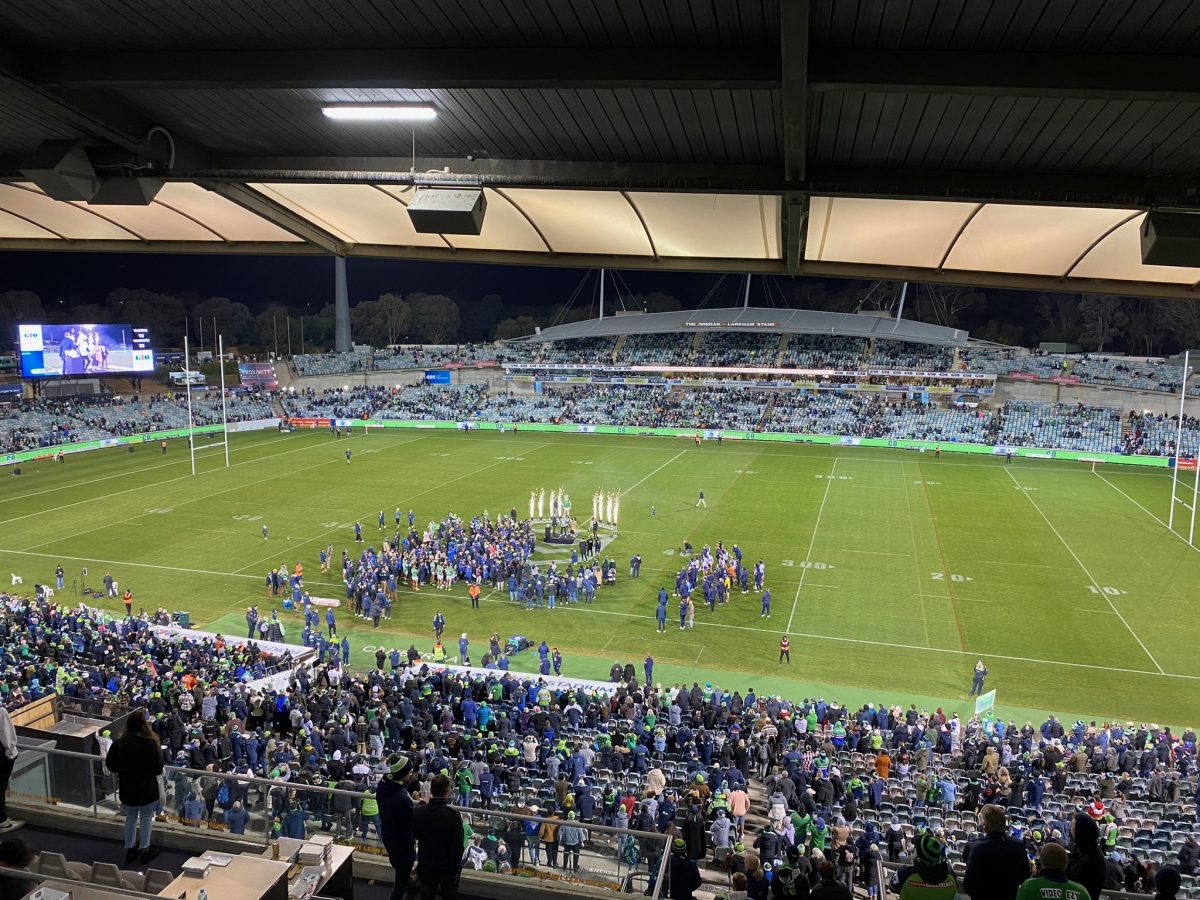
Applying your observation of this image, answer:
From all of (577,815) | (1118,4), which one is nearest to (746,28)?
(1118,4)

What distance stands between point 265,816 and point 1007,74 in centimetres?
787

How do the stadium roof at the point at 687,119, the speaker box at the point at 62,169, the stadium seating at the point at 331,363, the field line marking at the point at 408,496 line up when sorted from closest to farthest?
the stadium roof at the point at 687,119 → the speaker box at the point at 62,169 → the field line marking at the point at 408,496 → the stadium seating at the point at 331,363

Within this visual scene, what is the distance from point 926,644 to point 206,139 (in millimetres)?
23745

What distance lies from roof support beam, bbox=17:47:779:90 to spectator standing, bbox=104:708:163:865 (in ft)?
15.8

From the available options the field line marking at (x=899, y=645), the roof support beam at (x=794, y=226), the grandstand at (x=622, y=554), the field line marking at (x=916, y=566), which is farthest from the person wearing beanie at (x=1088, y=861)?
the field line marking at (x=916, y=566)

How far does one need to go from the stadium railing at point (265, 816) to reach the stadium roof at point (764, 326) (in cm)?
7488

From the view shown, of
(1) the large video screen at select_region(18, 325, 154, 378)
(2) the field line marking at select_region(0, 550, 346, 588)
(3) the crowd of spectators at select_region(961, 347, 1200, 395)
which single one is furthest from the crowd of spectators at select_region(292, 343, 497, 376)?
(2) the field line marking at select_region(0, 550, 346, 588)

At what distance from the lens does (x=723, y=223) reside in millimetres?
8688

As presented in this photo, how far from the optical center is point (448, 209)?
24.0 feet

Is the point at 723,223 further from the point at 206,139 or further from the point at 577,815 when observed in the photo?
the point at 577,815

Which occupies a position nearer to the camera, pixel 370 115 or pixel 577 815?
pixel 370 115

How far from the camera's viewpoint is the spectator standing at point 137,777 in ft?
21.0

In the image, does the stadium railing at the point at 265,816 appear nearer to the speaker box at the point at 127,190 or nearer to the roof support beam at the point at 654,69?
the speaker box at the point at 127,190

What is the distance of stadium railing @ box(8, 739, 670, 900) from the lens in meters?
6.47
